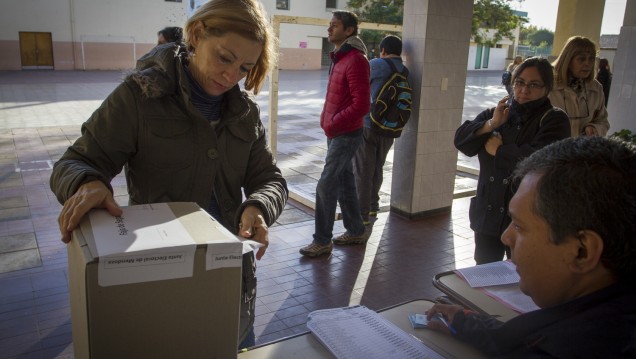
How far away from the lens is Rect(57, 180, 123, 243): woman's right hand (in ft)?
3.96

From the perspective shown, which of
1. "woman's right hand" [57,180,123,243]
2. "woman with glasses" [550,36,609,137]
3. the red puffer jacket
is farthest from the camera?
the red puffer jacket

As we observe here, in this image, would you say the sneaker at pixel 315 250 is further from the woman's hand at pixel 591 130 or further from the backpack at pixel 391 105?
the woman's hand at pixel 591 130

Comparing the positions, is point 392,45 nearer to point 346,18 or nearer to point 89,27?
point 346,18

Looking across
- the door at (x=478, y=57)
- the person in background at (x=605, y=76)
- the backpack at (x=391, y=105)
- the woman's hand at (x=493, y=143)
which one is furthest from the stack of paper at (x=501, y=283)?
the door at (x=478, y=57)

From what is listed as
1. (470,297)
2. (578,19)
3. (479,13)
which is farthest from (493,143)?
(479,13)

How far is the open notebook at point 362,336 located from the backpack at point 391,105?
353 cm

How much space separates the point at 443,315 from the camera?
1682 mm

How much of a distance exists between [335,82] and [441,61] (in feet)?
5.01

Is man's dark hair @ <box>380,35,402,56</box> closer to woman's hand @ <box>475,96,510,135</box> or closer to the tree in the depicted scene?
woman's hand @ <box>475,96,510,135</box>

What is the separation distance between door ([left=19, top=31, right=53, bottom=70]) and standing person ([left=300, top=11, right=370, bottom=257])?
23400 millimetres

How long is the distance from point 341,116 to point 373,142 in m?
0.96

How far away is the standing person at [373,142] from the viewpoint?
5.08 meters

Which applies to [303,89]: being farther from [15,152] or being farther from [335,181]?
[335,181]

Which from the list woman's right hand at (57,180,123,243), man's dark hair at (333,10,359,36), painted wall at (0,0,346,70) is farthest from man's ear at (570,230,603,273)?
painted wall at (0,0,346,70)
